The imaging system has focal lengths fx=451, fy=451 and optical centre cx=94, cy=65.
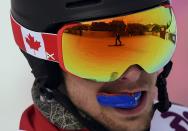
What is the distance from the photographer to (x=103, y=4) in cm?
98

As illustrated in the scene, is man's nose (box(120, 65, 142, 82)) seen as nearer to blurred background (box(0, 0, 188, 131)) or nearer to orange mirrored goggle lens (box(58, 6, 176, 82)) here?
orange mirrored goggle lens (box(58, 6, 176, 82))

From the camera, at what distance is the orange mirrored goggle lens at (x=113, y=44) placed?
99 cm

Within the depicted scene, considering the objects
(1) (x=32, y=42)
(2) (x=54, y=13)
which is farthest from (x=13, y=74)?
(2) (x=54, y=13)

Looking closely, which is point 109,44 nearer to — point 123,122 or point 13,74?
point 123,122

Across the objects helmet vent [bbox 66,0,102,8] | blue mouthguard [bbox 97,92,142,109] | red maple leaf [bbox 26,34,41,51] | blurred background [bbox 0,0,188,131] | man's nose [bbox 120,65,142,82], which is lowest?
blurred background [bbox 0,0,188,131]

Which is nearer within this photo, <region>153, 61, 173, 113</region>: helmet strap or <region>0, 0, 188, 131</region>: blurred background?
<region>153, 61, 173, 113</region>: helmet strap

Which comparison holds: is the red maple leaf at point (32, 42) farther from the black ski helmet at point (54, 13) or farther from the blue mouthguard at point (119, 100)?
the blue mouthguard at point (119, 100)

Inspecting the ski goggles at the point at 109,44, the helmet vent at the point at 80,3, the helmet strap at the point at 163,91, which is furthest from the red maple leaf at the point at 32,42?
the helmet strap at the point at 163,91

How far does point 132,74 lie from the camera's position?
41.6 inches

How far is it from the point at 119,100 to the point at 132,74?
68 millimetres

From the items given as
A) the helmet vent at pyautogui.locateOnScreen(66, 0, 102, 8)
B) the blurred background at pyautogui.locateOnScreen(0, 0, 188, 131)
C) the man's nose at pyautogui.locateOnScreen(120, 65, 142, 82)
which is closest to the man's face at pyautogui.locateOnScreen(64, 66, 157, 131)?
the man's nose at pyautogui.locateOnScreen(120, 65, 142, 82)

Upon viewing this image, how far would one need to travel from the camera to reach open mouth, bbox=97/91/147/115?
41.6 inches

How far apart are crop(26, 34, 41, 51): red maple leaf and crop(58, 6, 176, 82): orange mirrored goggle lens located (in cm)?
9

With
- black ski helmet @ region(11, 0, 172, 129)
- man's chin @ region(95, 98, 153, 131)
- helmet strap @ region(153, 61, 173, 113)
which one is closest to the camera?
black ski helmet @ region(11, 0, 172, 129)
